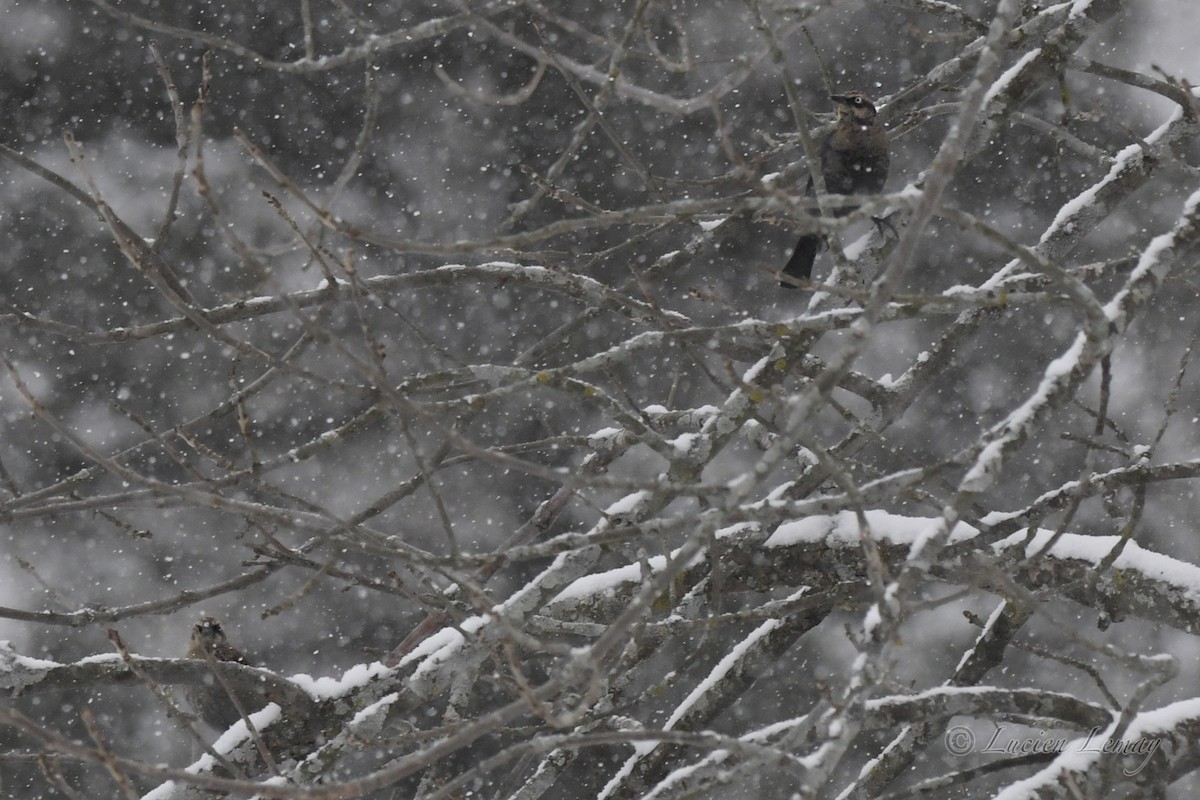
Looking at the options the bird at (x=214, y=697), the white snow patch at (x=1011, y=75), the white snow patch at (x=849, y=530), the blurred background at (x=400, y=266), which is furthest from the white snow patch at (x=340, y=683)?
the blurred background at (x=400, y=266)

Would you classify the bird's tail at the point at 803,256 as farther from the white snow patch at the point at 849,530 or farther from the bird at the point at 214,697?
the bird at the point at 214,697

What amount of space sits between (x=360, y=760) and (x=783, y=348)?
675 centimetres

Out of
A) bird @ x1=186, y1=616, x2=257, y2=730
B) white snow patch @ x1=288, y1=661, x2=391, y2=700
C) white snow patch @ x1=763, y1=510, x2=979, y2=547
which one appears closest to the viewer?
white snow patch @ x1=288, y1=661, x2=391, y2=700

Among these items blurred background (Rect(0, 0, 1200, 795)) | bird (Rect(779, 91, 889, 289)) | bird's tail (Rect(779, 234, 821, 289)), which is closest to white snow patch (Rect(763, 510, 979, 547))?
bird (Rect(779, 91, 889, 289))

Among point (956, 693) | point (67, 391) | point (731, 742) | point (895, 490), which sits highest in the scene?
point (67, 391)

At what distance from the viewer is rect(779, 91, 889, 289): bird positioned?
479 centimetres

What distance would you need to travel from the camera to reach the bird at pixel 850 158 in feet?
15.7

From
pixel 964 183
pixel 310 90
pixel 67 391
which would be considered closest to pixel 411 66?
pixel 310 90

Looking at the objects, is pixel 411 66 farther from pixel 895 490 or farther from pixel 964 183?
pixel 895 490

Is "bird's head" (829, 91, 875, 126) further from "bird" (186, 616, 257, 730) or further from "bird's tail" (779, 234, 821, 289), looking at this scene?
"bird" (186, 616, 257, 730)

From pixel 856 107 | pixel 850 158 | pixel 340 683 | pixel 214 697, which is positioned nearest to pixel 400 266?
pixel 214 697

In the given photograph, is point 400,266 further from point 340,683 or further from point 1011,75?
point 340,683

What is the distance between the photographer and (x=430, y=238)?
9758mm

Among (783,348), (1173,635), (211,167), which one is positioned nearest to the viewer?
(783,348)
